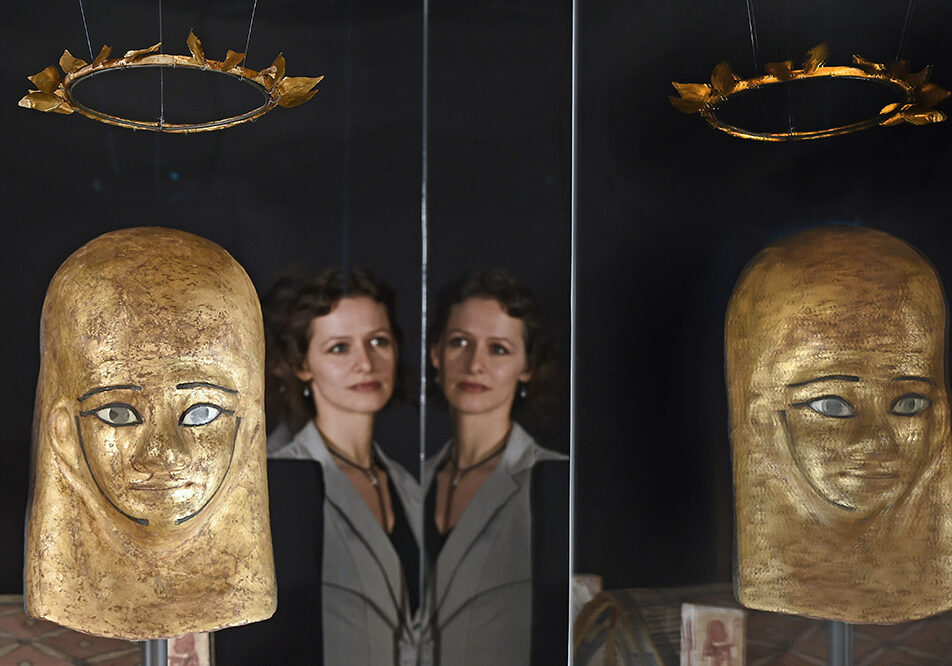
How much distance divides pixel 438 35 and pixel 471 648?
7.01ft

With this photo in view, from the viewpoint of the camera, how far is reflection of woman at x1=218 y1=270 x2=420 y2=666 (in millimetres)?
2912

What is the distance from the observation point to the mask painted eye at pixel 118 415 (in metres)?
2.44

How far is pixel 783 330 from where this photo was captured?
99.3 inches

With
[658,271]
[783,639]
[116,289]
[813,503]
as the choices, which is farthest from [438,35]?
[783,639]

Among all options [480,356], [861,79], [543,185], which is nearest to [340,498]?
[480,356]

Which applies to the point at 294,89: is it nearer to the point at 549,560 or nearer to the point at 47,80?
the point at 47,80

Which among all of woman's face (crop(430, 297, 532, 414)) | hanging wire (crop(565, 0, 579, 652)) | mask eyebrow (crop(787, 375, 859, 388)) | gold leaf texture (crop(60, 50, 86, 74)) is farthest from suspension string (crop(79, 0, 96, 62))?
mask eyebrow (crop(787, 375, 859, 388))

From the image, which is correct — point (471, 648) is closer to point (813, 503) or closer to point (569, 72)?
point (813, 503)

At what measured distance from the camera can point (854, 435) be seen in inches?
96.0

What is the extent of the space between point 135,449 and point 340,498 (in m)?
0.79

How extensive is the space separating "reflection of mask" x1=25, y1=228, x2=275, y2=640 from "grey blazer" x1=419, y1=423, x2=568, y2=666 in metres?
0.88

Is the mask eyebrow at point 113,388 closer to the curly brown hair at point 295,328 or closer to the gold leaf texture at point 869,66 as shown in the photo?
the curly brown hair at point 295,328

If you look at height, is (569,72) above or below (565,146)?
above

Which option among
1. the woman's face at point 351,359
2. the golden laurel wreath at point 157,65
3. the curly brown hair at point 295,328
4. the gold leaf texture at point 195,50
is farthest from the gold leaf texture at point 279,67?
the woman's face at point 351,359
